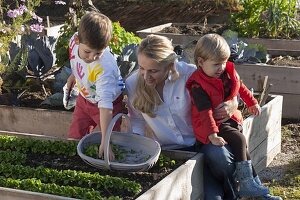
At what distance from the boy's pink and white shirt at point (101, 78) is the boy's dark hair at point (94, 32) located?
0.61ft

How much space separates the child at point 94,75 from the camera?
4.48 m

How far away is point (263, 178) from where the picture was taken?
5.48m

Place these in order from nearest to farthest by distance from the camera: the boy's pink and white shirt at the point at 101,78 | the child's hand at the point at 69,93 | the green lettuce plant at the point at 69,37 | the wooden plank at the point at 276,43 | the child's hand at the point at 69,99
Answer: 1. the boy's pink and white shirt at the point at 101,78
2. the child's hand at the point at 69,93
3. the child's hand at the point at 69,99
4. the green lettuce plant at the point at 69,37
5. the wooden plank at the point at 276,43

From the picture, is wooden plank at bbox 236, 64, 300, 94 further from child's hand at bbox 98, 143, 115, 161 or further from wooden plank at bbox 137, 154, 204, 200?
child's hand at bbox 98, 143, 115, 161

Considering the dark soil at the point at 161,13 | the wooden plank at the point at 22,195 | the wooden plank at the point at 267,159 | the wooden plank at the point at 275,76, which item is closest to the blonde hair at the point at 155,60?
the wooden plank at the point at 22,195

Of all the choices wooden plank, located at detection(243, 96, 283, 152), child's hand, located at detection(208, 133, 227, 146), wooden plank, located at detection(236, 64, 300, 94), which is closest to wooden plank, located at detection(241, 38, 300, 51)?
wooden plank, located at detection(236, 64, 300, 94)

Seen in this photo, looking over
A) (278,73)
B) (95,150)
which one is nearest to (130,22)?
(278,73)

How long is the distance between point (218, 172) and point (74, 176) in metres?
0.96

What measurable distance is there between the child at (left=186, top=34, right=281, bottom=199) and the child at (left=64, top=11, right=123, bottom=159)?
0.54 metres

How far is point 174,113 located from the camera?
4695mm

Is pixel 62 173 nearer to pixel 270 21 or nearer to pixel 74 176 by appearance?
pixel 74 176

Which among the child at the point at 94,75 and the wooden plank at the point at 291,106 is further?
the wooden plank at the point at 291,106

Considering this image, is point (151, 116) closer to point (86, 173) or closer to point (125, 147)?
point (125, 147)

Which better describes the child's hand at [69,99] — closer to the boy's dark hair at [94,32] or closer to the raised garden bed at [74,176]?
the raised garden bed at [74,176]
